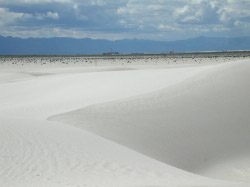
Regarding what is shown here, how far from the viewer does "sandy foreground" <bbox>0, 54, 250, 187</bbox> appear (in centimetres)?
965

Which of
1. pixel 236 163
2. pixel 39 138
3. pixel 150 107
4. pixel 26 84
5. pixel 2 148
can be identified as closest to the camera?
pixel 2 148

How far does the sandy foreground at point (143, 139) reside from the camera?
9.65 m

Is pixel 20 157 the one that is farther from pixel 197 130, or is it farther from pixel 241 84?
pixel 241 84

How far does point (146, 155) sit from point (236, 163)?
328 cm

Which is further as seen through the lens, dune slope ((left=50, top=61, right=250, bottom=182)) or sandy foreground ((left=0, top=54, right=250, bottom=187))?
dune slope ((left=50, top=61, right=250, bottom=182))

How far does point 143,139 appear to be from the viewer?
46.5 feet

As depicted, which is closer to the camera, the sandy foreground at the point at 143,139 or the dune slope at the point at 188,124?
the sandy foreground at the point at 143,139

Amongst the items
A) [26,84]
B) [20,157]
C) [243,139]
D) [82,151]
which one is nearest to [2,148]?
[20,157]

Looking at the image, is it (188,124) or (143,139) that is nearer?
(143,139)

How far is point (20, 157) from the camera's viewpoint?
10.7 m

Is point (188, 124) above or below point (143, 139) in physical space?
above

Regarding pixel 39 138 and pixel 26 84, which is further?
pixel 26 84

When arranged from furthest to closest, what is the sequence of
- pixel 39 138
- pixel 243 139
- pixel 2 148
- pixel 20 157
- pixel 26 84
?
pixel 26 84, pixel 243 139, pixel 39 138, pixel 2 148, pixel 20 157

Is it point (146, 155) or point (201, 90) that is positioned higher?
point (201, 90)
